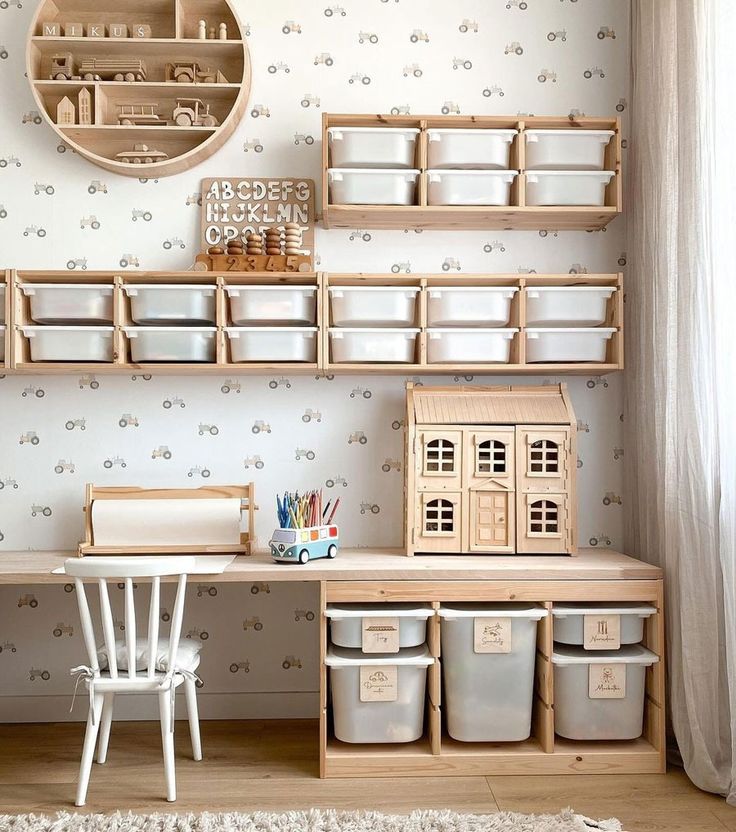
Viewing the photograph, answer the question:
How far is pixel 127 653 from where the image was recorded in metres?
2.56

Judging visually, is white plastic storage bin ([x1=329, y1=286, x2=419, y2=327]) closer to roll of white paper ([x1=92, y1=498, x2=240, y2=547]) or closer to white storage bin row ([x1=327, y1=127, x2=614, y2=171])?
white storage bin row ([x1=327, y1=127, x2=614, y2=171])

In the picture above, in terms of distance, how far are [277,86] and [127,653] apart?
7.18ft

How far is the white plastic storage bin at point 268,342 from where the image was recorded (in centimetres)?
301

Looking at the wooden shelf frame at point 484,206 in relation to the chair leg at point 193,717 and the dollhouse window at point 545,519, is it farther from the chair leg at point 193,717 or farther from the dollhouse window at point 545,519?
the chair leg at point 193,717

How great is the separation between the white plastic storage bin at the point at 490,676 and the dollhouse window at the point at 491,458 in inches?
20.8

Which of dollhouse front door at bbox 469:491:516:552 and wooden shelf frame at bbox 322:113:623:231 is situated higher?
wooden shelf frame at bbox 322:113:623:231

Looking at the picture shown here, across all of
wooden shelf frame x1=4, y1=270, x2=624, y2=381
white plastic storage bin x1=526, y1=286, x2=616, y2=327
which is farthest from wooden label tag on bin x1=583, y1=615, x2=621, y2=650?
white plastic storage bin x1=526, y1=286, x2=616, y2=327

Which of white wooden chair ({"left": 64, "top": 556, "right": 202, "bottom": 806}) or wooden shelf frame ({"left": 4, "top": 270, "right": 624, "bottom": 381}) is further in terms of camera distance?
wooden shelf frame ({"left": 4, "top": 270, "right": 624, "bottom": 381})

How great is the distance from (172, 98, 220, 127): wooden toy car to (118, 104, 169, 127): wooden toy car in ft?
0.22

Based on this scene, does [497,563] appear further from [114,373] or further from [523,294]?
[114,373]

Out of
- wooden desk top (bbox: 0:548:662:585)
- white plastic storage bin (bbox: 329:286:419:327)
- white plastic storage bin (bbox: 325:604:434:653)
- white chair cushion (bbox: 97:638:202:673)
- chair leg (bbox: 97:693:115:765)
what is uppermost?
white plastic storage bin (bbox: 329:286:419:327)

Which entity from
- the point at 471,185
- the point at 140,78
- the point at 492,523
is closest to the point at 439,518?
the point at 492,523

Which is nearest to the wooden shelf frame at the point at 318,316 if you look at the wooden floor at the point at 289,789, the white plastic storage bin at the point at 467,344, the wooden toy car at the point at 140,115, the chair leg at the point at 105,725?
the white plastic storage bin at the point at 467,344

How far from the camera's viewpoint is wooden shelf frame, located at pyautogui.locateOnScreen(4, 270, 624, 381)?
2.99 m
